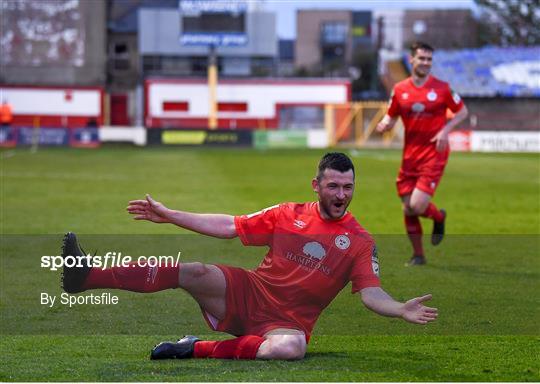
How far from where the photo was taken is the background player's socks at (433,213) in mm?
13617

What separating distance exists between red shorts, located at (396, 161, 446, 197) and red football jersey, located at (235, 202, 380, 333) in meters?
6.09

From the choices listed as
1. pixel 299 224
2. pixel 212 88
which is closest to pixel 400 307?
pixel 299 224

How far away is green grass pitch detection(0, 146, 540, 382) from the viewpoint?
721cm

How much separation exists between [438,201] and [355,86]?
227ft

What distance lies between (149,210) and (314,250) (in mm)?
1076

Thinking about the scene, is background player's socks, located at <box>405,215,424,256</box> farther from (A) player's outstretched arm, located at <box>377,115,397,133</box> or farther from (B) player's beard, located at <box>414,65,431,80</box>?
(B) player's beard, located at <box>414,65,431,80</box>

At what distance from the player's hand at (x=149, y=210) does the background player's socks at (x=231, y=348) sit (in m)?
0.90

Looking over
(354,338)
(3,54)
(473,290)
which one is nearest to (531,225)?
(473,290)

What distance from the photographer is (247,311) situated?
7.60 m

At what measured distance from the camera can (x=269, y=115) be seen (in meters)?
72.2

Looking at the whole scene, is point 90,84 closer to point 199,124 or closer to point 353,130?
point 199,124

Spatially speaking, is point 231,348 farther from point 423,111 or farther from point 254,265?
point 423,111

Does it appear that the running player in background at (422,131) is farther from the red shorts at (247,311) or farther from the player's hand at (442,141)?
the red shorts at (247,311)

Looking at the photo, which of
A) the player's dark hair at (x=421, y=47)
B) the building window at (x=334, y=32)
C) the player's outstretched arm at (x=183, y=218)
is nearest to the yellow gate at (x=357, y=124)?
the building window at (x=334, y=32)
